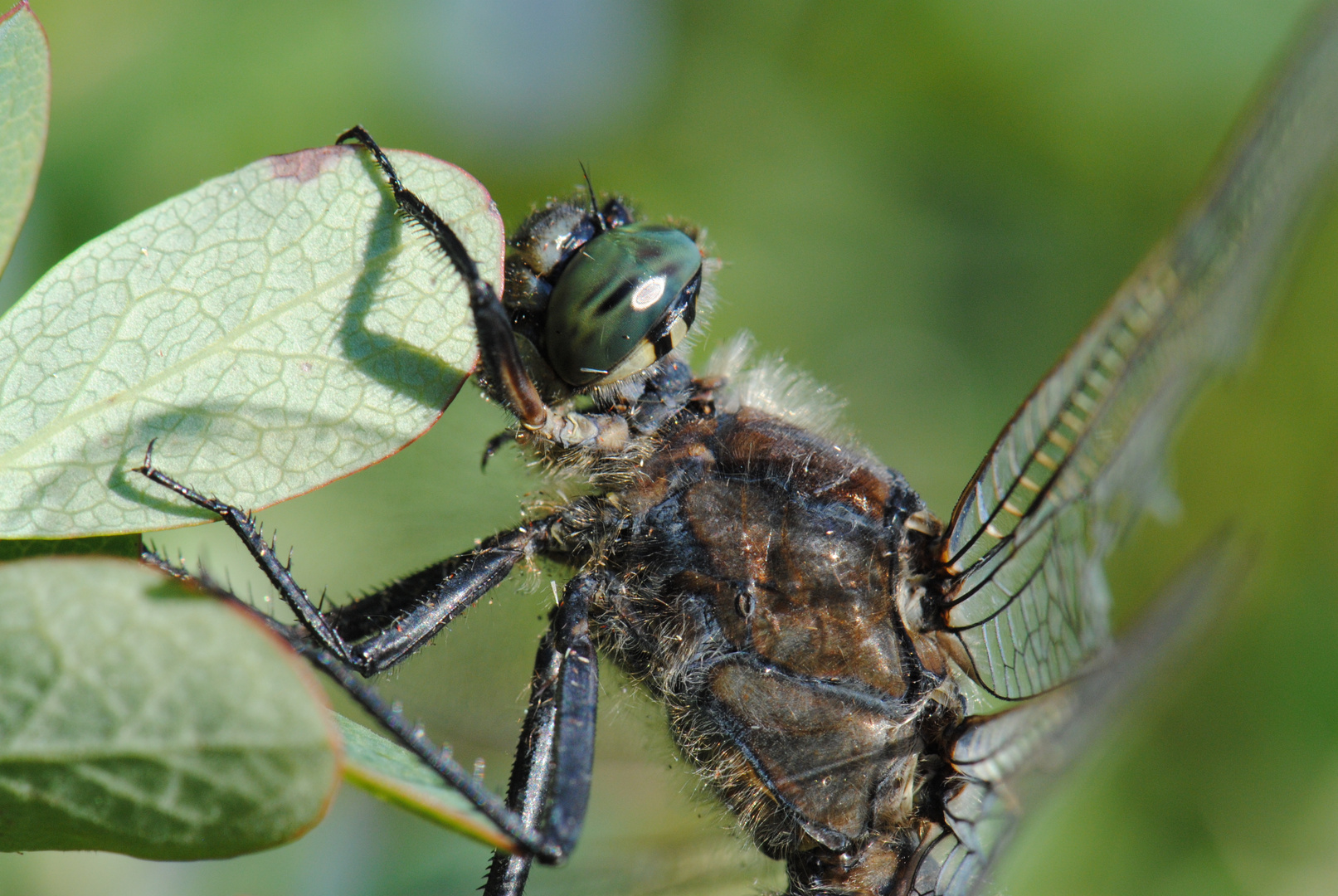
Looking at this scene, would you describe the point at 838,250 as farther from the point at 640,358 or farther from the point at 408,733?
the point at 408,733

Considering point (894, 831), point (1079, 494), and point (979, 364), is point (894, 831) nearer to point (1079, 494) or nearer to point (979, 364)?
point (1079, 494)

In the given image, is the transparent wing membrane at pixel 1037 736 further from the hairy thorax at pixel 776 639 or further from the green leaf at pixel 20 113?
the green leaf at pixel 20 113

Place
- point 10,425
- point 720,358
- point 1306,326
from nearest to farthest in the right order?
1. point 10,425
2. point 720,358
3. point 1306,326

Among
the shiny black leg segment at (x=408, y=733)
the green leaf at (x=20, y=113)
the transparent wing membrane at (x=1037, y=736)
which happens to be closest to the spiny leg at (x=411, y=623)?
the shiny black leg segment at (x=408, y=733)

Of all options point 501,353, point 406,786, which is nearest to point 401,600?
point 501,353

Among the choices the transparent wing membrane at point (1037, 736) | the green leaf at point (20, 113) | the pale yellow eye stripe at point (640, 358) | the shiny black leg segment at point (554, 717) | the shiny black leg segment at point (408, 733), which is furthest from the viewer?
the pale yellow eye stripe at point (640, 358)

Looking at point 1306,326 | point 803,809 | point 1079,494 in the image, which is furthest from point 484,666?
point 1306,326
